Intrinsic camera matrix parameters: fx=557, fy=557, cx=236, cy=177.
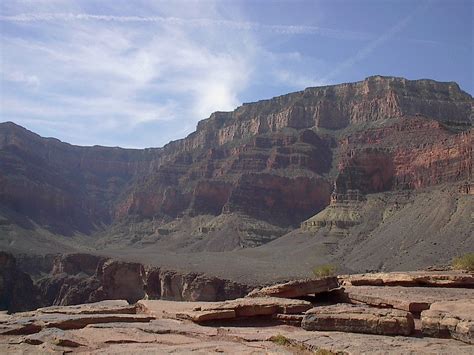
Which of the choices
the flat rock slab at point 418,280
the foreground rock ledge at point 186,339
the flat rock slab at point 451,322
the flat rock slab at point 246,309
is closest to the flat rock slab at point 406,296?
the flat rock slab at point 418,280

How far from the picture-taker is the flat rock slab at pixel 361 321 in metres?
11.2

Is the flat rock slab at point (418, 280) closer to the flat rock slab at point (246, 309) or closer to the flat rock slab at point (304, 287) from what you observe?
the flat rock slab at point (304, 287)

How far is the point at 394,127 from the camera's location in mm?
127562

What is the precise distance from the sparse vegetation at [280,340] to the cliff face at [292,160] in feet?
284

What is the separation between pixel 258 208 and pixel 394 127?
36.4 metres

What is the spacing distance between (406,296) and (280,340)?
213 inches

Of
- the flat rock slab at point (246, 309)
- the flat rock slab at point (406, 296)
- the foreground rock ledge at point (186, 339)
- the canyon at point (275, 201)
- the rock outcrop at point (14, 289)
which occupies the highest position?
the canyon at point (275, 201)

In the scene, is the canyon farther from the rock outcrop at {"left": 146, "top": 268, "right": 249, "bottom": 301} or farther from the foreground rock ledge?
the foreground rock ledge

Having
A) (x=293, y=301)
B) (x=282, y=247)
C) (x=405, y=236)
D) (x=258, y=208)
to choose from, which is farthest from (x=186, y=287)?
(x=258, y=208)

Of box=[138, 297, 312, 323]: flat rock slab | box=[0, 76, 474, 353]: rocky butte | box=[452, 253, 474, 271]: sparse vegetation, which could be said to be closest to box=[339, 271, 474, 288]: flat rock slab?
box=[0, 76, 474, 353]: rocky butte

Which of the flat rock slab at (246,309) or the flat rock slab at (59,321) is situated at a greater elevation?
the flat rock slab at (246,309)

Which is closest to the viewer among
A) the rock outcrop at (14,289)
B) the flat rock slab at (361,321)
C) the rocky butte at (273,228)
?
Answer: the flat rock slab at (361,321)

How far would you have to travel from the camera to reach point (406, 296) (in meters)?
15.0

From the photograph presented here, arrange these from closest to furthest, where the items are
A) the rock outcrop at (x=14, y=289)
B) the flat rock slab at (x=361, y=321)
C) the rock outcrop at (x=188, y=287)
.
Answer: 1. the flat rock slab at (x=361, y=321)
2. the rock outcrop at (x=188, y=287)
3. the rock outcrop at (x=14, y=289)
